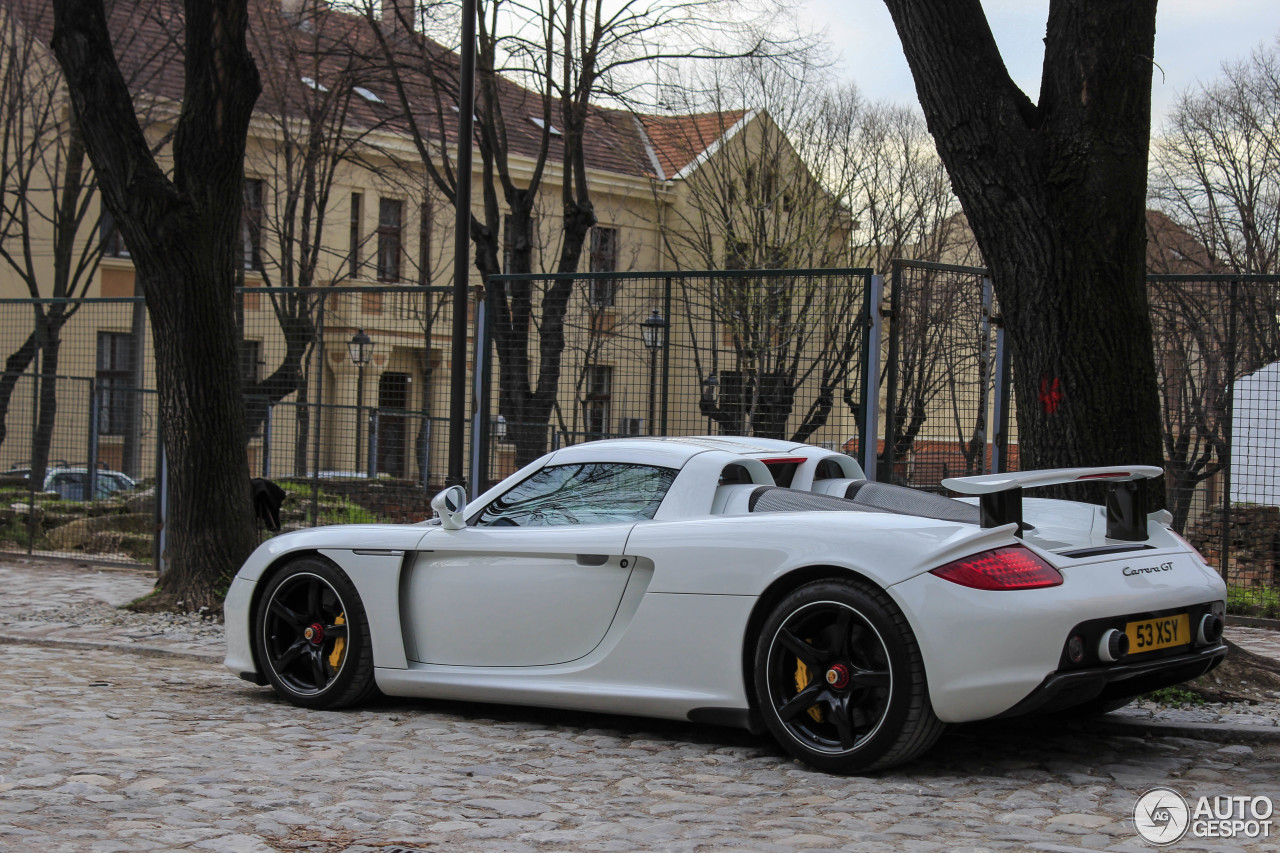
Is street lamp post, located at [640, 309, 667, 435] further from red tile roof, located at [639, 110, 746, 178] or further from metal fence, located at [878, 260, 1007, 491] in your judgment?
red tile roof, located at [639, 110, 746, 178]

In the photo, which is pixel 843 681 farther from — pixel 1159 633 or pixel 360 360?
pixel 360 360

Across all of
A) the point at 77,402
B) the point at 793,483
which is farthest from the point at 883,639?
the point at 77,402

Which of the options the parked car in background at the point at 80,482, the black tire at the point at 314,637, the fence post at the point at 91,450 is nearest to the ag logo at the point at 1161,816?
the black tire at the point at 314,637

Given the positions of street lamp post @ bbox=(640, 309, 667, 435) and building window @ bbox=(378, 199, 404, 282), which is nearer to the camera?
street lamp post @ bbox=(640, 309, 667, 435)

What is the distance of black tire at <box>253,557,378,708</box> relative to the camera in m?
5.83

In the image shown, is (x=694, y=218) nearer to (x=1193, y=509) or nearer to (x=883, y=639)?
(x=1193, y=509)

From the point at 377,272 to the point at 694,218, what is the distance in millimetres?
7719

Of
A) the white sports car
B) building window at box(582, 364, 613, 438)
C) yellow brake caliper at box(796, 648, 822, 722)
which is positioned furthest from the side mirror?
building window at box(582, 364, 613, 438)

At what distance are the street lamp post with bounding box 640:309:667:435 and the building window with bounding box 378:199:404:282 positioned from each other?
21881 millimetres

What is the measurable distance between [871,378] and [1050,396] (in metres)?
2.38

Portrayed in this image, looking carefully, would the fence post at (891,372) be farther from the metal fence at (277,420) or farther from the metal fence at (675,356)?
the metal fence at (277,420)

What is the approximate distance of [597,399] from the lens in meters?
9.88

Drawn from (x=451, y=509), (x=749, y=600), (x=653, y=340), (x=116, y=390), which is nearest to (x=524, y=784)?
(x=749, y=600)

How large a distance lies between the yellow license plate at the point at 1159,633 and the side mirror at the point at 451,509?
110 inches
